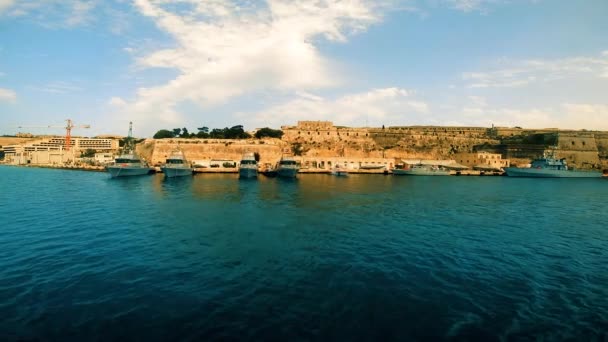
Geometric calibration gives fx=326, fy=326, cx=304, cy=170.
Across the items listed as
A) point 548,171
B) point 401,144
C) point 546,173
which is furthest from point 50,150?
point 548,171

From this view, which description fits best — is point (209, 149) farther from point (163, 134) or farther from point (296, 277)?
point (296, 277)

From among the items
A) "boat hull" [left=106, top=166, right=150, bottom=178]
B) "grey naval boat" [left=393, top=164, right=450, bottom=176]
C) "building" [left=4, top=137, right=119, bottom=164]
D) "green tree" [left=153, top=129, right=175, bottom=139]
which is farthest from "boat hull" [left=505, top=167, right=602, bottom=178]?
"building" [left=4, top=137, right=119, bottom=164]

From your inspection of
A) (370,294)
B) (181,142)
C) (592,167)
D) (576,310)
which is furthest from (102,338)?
(592,167)

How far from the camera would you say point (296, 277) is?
834 cm

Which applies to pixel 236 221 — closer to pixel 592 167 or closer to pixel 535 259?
pixel 535 259

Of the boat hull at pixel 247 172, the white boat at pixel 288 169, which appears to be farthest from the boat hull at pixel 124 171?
the white boat at pixel 288 169

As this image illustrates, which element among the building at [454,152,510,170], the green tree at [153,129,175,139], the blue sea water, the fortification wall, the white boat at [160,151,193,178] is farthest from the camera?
the green tree at [153,129,175,139]

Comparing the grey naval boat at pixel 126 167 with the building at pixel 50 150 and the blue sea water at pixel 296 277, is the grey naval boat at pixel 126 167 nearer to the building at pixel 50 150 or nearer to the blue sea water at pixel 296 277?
the blue sea water at pixel 296 277

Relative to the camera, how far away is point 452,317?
647 cm

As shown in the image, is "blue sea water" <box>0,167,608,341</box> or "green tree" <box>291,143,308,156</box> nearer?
"blue sea water" <box>0,167,608,341</box>

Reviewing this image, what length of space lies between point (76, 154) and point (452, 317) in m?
102

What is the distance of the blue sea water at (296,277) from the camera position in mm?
5980

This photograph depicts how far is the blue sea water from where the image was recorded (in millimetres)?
5980

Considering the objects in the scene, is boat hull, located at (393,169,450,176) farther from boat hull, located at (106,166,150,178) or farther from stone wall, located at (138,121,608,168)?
boat hull, located at (106,166,150,178)
